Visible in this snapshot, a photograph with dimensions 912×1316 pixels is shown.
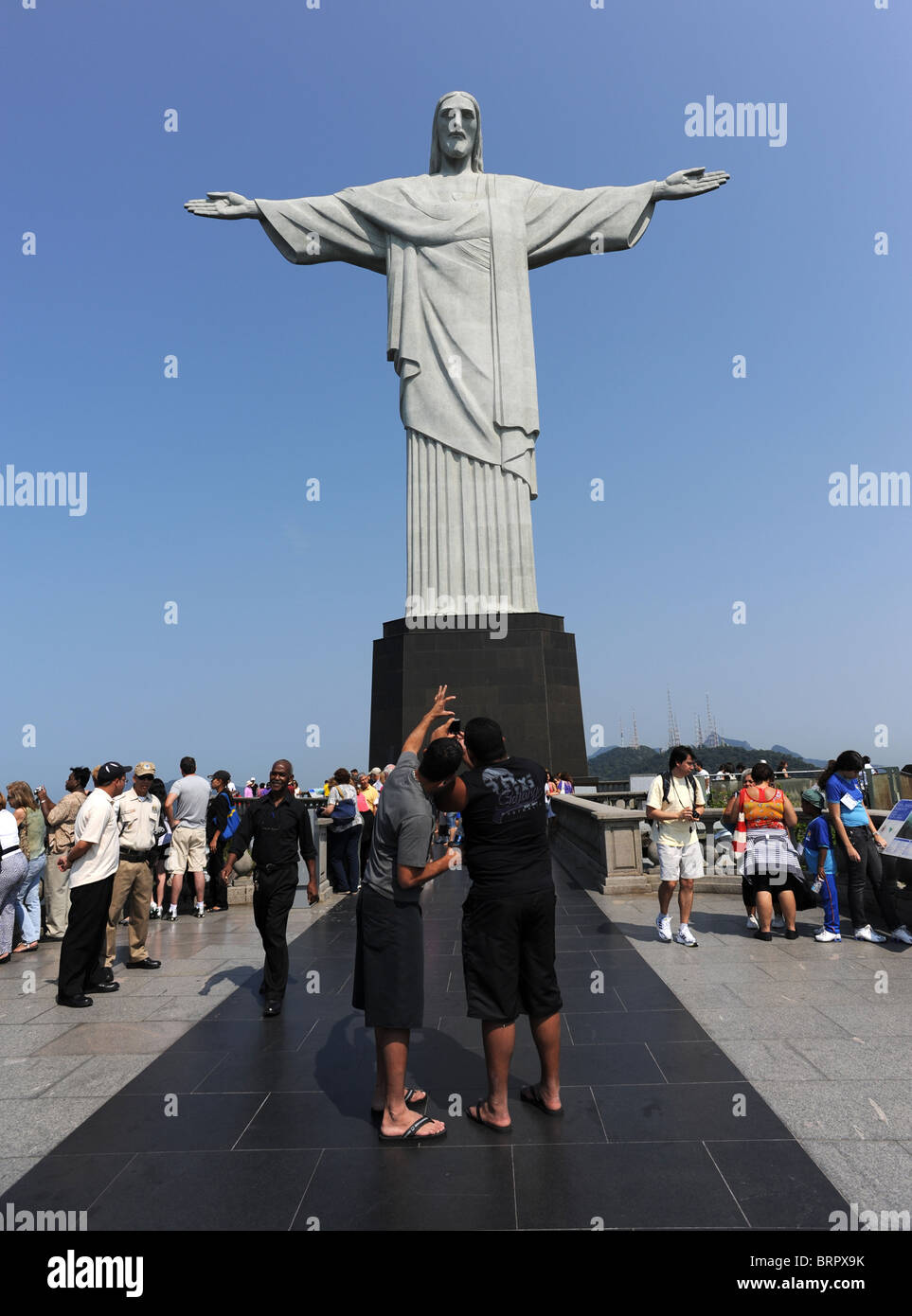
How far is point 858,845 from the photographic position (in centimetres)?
777

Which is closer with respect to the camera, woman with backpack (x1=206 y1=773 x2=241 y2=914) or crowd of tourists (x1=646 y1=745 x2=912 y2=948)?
crowd of tourists (x1=646 y1=745 x2=912 y2=948)

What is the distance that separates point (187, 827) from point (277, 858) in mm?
4045

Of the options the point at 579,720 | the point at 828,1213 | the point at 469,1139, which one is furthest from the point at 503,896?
the point at 579,720

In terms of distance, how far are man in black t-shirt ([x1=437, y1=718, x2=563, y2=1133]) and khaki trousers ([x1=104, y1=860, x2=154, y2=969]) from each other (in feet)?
15.1

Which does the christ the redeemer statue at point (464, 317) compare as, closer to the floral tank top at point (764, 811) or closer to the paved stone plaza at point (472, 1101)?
the floral tank top at point (764, 811)

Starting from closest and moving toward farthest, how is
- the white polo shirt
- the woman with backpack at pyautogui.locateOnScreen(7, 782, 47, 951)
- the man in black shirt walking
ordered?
the man in black shirt walking → the white polo shirt → the woman with backpack at pyautogui.locateOnScreen(7, 782, 47, 951)

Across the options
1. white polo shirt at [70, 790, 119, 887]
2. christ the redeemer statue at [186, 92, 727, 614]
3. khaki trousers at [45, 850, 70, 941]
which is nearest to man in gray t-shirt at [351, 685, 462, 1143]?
white polo shirt at [70, 790, 119, 887]

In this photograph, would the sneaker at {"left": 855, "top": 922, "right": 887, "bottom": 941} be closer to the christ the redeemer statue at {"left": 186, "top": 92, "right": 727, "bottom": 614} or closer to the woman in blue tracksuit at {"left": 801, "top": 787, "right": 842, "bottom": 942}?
the woman in blue tracksuit at {"left": 801, "top": 787, "right": 842, "bottom": 942}

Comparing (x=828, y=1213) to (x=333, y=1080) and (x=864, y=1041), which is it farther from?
(x=333, y=1080)

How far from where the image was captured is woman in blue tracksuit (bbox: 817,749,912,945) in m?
7.73

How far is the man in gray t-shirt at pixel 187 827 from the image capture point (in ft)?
31.8
